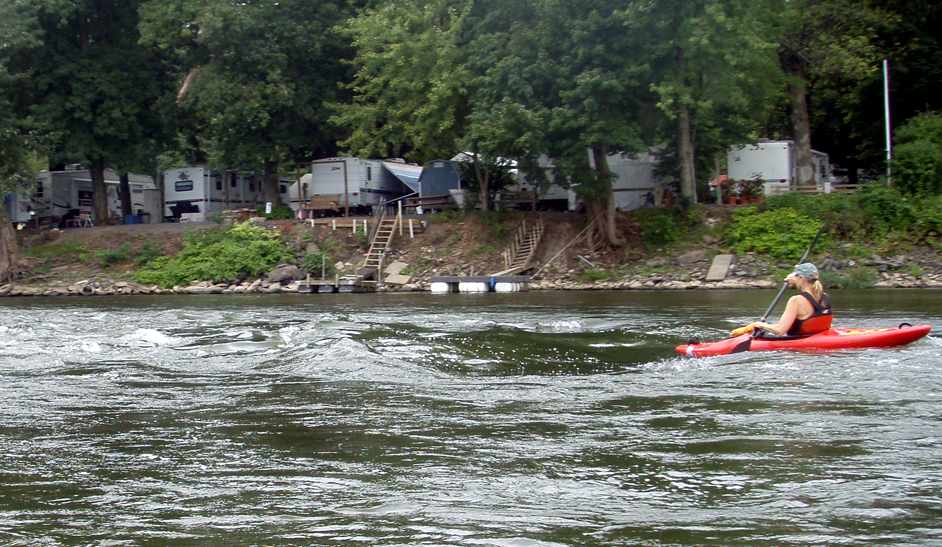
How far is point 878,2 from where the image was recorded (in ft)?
147

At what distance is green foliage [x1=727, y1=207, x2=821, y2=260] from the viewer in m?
37.0

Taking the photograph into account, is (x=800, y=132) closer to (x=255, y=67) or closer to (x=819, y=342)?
(x=255, y=67)

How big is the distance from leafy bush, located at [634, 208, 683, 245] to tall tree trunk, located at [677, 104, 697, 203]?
3.33 feet

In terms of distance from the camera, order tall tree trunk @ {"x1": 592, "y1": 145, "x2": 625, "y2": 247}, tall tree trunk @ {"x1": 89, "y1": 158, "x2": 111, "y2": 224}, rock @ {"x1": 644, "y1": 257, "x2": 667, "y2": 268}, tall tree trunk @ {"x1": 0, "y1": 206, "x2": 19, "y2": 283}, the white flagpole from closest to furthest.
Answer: rock @ {"x1": 644, "y1": 257, "x2": 667, "y2": 268}
tall tree trunk @ {"x1": 592, "y1": 145, "x2": 625, "y2": 247}
the white flagpole
tall tree trunk @ {"x1": 0, "y1": 206, "x2": 19, "y2": 283}
tall tree trunk @ {"x1": 89, "y1": 158, "x2": 111, "y2": 224}

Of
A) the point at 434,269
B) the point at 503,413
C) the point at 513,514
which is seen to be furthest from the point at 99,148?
the point at 513,514

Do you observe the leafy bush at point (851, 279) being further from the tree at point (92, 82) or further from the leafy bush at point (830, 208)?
the tree at point (92, 82)

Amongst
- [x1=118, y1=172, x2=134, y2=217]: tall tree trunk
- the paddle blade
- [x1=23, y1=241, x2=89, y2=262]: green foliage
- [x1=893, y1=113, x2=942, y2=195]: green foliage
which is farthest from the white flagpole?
[x1=118, y1=172, x2=134, y2=217]: tall tree trunk

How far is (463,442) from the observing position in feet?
34.6

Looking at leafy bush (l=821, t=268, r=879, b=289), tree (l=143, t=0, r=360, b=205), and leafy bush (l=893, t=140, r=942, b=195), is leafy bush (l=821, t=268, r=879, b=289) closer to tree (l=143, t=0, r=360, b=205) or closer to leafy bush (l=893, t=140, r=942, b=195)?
leafy bush (l=893, t=140, r=942, b=195)

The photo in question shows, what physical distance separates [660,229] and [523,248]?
17.7 ft

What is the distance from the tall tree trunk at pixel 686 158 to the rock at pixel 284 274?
1510cm

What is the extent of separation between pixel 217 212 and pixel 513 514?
44.8 metres

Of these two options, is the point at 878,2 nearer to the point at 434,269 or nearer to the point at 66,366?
the point at 434,269

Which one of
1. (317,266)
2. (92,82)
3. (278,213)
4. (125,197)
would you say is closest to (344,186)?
(278,213)
